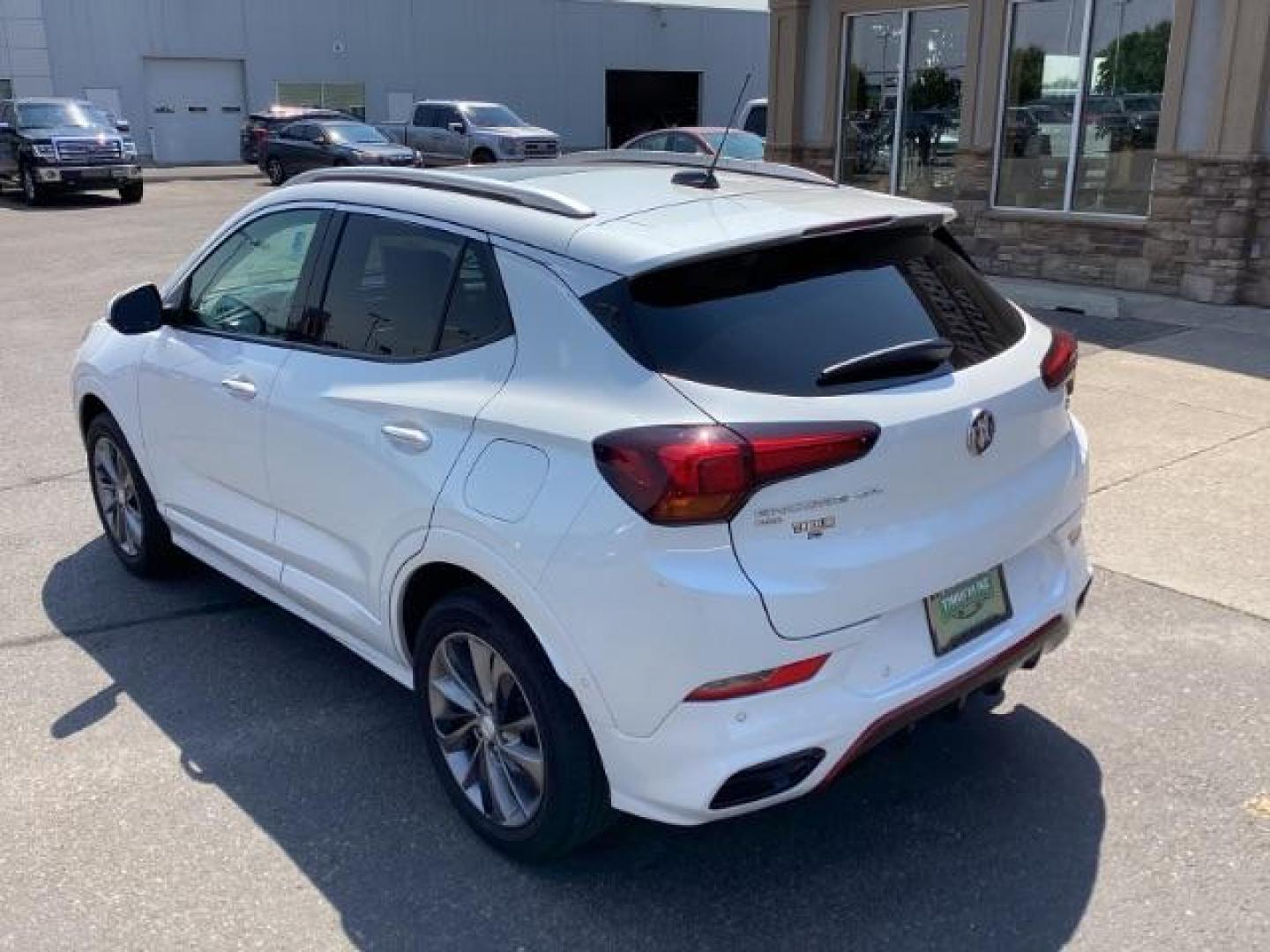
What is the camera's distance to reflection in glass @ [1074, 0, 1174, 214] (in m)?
11.2

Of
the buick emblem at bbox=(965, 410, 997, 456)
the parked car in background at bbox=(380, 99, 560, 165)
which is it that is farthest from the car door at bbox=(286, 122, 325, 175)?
the buick emblem at bbox=(965, 410, 997, 456)

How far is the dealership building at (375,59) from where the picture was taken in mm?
35125

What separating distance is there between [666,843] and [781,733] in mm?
805

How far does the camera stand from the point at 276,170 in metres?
28.0

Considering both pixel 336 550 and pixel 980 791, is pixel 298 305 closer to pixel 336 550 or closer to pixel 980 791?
pixel 336 550

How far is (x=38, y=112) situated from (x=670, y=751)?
25.2 m

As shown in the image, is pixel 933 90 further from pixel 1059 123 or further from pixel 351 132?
pixel 351 132

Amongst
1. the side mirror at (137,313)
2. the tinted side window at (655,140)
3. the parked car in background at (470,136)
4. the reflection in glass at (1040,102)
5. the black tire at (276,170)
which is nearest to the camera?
the side mirror at (137,313)

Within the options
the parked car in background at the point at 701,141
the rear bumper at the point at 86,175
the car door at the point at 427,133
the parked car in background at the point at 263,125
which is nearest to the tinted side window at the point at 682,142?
the parked car in background at the point at 701,141

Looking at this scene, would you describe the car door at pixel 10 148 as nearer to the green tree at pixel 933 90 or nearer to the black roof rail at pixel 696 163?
the green tree at pixel 933 90

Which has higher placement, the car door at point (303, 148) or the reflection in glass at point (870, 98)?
the reflection in glass at point (870, 98)

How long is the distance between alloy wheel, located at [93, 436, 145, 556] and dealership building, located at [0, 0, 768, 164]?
34.5 meters

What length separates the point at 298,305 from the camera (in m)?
3.90

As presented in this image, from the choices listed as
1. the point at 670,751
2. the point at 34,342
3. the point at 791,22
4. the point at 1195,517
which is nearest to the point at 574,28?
the point at 791,22
